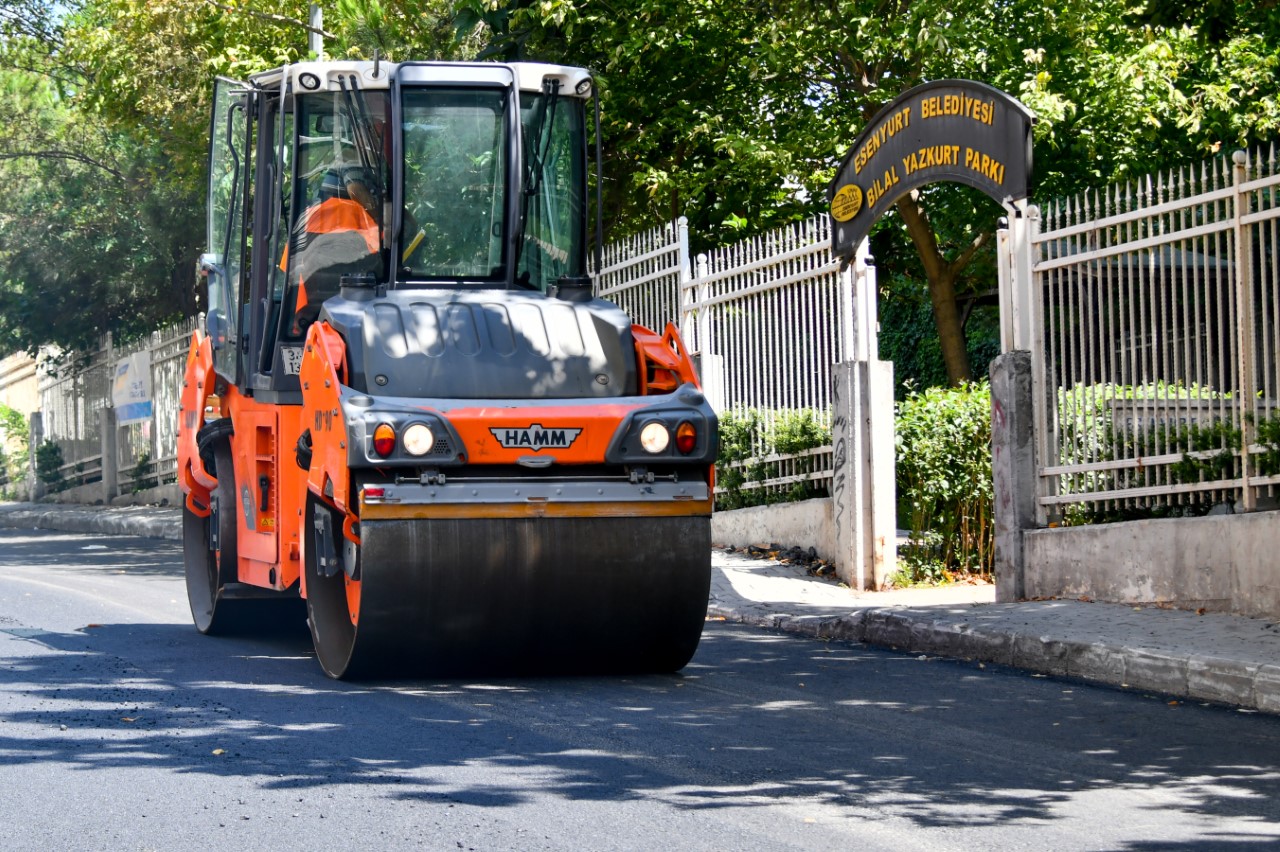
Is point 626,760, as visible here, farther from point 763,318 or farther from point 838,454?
point 763,318

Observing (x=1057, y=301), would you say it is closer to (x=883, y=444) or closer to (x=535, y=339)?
(x=883, y=444)

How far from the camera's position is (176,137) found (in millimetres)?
21422

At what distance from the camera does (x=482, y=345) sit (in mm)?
8219

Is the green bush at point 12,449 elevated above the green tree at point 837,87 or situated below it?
below

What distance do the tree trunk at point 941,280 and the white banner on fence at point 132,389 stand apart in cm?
1183

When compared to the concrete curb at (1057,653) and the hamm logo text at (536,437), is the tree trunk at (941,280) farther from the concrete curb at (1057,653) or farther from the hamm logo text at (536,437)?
the hamm logo text at (536,437)

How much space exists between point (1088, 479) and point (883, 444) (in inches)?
75.0

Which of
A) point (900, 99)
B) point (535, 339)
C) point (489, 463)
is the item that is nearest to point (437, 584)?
point (489, 463)

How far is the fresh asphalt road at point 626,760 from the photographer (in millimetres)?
5074

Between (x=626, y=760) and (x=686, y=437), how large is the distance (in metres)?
2.20

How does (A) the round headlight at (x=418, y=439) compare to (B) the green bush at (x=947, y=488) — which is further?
(B) the green bush at (x=947, y=488)

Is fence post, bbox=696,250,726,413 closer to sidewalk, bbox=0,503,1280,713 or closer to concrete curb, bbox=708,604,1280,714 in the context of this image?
sidewalk, bbox=0,503,1280,713

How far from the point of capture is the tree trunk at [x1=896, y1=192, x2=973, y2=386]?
2177 centimetres

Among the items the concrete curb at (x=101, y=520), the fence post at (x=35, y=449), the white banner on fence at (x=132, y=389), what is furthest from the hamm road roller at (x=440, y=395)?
the fence post at (x=35, y=449)
